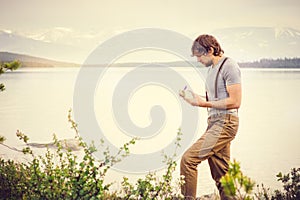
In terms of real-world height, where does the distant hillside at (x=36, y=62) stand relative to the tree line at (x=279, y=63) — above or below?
Answer: above

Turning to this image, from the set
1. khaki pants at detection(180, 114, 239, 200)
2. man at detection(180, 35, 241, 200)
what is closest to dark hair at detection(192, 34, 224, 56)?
man at detection(180, 35, 241, 200)

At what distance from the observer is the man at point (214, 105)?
2.35 m

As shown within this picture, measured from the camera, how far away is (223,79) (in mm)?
2387

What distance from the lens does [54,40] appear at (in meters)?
4.56

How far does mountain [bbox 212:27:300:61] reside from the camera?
432 cm

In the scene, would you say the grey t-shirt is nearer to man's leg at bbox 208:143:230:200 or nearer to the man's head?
the man's head

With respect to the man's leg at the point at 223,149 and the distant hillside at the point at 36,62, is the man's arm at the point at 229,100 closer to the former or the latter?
the man's leg at the point at 223,149

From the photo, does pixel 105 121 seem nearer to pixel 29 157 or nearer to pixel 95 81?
pixel 95 81

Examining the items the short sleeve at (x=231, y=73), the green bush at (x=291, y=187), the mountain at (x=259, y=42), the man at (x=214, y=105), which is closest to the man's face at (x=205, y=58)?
the man at (x=214, y=105)

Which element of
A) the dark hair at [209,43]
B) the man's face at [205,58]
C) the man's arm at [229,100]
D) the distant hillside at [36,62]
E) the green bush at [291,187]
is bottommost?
the green bush at [291,187]

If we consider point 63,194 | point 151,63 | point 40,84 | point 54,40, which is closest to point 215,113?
point 63,194

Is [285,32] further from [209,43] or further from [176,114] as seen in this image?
[209,43]

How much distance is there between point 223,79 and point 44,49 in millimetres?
2843

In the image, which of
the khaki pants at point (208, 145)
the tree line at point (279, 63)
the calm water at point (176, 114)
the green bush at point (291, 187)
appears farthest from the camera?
the tree line at point (279, 63)
